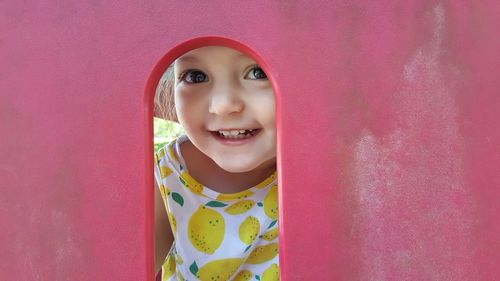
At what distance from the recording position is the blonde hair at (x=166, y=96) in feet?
4.82

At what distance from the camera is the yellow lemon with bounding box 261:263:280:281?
4.33 ft

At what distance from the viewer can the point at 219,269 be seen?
1354 mm

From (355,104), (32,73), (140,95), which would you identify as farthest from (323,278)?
(32,73)

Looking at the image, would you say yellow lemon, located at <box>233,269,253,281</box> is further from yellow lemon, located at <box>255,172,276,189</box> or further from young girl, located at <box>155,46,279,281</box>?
yellow lemon, located at <box>255,172,276,189</box>

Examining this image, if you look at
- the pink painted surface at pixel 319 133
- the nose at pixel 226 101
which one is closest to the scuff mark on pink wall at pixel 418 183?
the pink painted surface at pixel 319 133

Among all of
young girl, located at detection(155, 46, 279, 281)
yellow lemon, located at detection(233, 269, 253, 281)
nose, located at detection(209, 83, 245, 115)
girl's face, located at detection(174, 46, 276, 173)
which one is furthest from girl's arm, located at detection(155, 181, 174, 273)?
nose, located at detection(209, 83, 245, 115)

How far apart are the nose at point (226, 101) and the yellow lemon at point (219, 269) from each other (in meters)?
0.47

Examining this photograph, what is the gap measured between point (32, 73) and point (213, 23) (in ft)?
0.78

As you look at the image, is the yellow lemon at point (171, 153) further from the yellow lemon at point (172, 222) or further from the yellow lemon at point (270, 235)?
the yellow lemon at point (270, 235)

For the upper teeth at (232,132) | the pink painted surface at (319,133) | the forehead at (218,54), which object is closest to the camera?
the pink painted surface at (319,133)

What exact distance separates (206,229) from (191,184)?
109 millimetres

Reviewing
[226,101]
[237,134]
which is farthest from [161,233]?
[226,101]

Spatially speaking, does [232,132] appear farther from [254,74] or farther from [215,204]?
[215,204]

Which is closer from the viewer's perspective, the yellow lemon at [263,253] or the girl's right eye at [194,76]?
the girl's right eye at [194,76]
